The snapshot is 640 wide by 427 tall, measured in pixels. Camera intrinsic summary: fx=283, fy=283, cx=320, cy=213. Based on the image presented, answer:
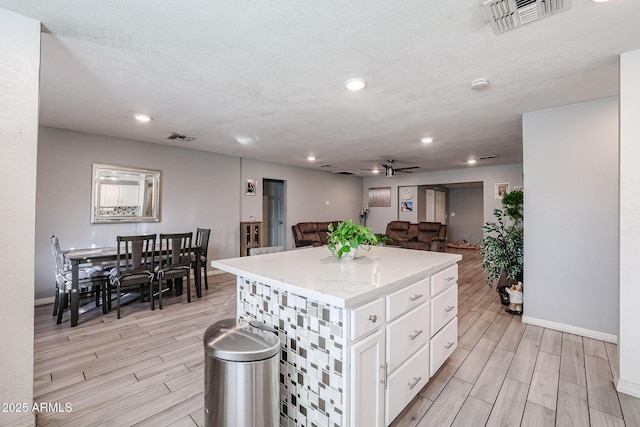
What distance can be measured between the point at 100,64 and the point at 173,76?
50 cm

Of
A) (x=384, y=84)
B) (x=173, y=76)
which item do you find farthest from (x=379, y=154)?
(x=173, y=76)

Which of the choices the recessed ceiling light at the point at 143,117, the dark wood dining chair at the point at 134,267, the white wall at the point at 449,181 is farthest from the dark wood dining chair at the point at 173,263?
the white wall at the point at 449,181

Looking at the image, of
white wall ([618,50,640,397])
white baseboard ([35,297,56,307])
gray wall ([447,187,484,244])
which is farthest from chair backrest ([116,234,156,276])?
gray wall ([447,187,484,244])

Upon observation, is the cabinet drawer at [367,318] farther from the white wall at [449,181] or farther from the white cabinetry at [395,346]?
the white wall at [449,181]

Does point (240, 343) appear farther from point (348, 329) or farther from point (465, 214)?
point (465, 214)

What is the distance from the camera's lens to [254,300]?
74.3 inches

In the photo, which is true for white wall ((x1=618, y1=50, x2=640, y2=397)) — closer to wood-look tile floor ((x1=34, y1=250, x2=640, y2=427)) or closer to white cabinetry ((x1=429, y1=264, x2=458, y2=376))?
wood-look tile floor ((x1=34, y1=250, x2=640, y2=427))

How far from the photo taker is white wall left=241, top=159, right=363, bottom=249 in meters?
6.36

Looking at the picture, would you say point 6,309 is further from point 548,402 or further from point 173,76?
point 548,402

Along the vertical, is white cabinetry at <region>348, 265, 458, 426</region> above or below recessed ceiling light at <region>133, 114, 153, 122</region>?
below

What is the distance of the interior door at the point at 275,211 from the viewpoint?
24.3 ft

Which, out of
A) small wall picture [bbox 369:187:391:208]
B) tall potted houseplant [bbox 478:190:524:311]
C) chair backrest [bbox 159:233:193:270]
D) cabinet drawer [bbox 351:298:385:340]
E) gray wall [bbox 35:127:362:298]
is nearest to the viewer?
cabinet drawer [bbox 351:298:385:340]

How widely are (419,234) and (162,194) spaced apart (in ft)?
20.6

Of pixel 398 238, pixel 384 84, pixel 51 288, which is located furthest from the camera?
pixel 398 238
